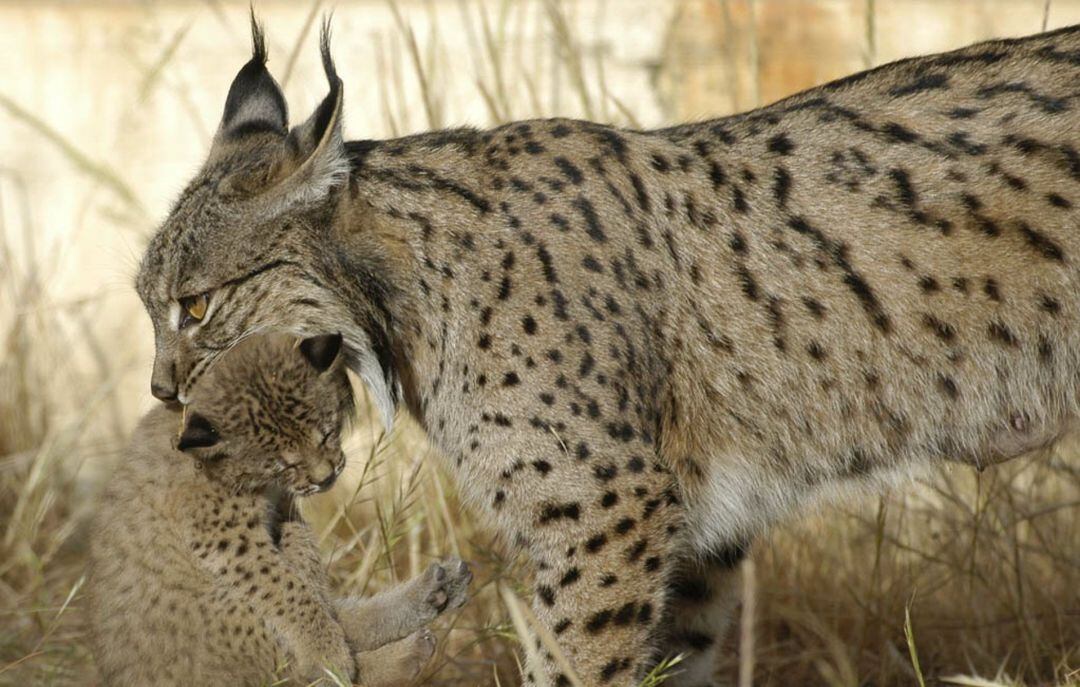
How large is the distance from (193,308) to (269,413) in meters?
0.37

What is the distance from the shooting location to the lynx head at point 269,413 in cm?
435

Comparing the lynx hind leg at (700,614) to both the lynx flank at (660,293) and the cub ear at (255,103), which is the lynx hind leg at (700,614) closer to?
the lynx flank at (660,293)

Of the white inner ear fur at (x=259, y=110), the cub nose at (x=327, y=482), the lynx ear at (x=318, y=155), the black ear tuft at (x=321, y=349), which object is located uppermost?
the white inner ear fur at (x=259, y=110)

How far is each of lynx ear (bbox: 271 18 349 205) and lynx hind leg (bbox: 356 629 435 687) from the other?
1.30m

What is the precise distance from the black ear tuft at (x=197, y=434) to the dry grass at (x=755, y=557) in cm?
63

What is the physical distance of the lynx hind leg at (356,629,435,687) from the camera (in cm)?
441

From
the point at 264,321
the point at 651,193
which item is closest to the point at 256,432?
the point at 264,321

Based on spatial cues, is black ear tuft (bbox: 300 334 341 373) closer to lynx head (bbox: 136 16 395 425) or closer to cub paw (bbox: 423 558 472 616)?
lynx head (bbox: 136 16 395 425)

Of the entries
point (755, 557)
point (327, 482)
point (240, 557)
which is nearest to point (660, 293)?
point (327, 482)

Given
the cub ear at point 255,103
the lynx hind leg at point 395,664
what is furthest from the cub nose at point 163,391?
the lynx hind leg at point 395,664

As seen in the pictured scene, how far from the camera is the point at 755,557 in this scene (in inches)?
229

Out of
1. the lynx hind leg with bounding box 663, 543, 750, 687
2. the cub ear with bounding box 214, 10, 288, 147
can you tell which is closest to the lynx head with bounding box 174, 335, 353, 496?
the cub ear with bounding box 214, 10, 288, 147

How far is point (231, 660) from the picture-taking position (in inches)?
167

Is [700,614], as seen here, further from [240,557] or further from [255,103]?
[255,103]
